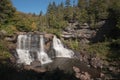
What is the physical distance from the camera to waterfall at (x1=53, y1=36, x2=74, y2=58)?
128ft

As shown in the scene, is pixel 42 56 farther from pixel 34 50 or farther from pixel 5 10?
pixel 5 10

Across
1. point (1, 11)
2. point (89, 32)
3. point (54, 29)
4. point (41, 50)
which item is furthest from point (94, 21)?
point (1, 11)

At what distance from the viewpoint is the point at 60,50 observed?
39.7 m

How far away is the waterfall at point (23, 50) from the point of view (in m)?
34.8

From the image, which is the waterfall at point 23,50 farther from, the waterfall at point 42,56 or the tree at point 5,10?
the tree at point 5,10

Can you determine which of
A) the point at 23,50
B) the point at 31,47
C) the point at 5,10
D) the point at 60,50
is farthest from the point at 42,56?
the point at 5,10

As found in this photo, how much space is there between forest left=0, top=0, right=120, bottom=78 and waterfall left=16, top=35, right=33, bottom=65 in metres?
1.91

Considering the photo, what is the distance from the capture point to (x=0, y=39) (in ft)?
122

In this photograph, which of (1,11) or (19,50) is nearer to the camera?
(19,50)

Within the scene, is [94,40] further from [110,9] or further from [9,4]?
[9,4]

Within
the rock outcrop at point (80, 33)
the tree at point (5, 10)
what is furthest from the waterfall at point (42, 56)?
the tree at point (5, 10)

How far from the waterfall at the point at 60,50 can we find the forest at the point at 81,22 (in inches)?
69.3

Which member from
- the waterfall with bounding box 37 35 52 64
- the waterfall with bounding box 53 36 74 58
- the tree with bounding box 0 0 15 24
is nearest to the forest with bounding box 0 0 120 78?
the tree with bounding box 0 0 15 24

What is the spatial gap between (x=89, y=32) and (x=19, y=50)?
14.5 meters
